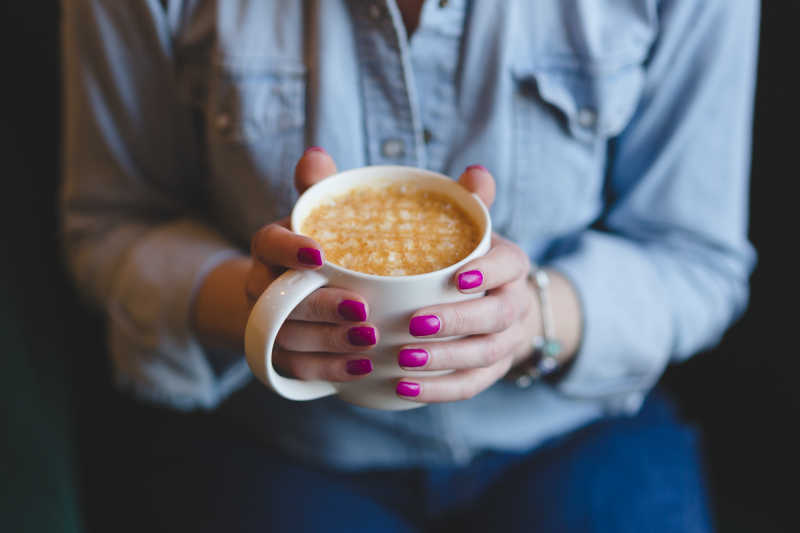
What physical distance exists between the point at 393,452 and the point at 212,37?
60 cm

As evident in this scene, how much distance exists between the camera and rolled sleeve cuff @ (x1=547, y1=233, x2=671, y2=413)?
756 mm

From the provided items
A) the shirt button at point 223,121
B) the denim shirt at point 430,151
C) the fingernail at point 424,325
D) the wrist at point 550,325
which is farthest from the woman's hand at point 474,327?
the shirt button at point 223,121

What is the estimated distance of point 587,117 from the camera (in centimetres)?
76

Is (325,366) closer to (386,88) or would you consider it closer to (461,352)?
(461,352)

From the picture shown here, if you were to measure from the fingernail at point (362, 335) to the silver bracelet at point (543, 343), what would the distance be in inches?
11.3

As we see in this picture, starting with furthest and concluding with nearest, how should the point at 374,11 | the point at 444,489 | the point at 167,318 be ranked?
the point at 444,489
the point at 167,318
the point at 374,11

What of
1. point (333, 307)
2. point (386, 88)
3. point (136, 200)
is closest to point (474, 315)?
point (333, 307)

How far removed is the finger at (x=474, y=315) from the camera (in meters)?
0.47

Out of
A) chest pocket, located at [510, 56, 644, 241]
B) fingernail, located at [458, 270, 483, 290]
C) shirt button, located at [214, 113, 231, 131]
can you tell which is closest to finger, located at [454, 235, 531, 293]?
fingernail, located at [458, 270, 483, 290]

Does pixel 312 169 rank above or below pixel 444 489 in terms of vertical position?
above

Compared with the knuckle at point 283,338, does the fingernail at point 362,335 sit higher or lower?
higher

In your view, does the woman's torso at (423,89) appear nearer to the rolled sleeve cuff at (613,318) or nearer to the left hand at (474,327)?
the rolled sleeve cuff at (613,318)

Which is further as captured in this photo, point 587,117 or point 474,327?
point 587,117

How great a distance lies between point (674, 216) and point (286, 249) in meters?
0.56
